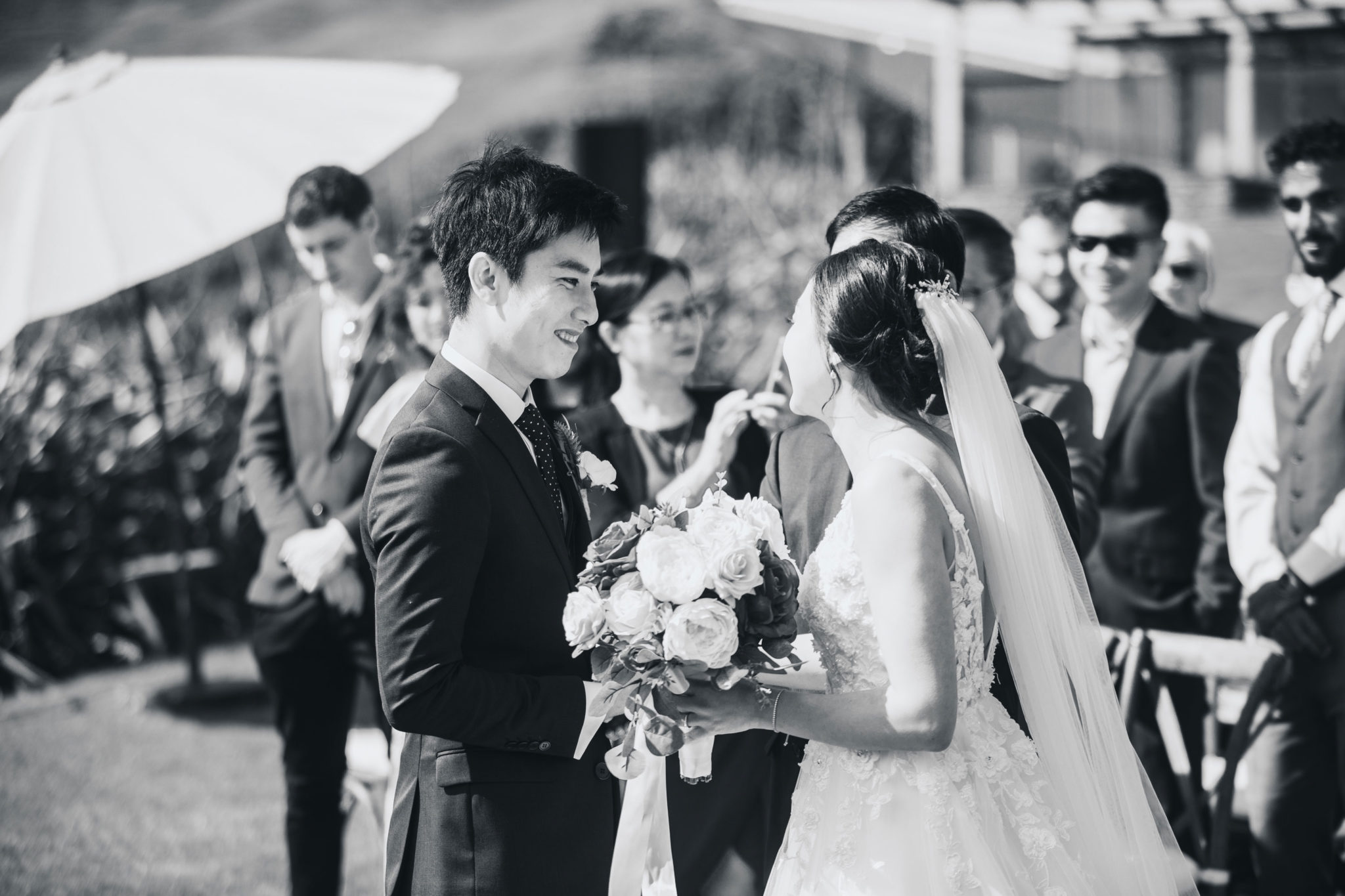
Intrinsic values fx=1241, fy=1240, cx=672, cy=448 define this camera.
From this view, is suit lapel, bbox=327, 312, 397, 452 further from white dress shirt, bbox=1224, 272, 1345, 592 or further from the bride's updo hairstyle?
white dress shirt, bbox=1224, 272, 1345, 592

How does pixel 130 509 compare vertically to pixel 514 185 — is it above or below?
below

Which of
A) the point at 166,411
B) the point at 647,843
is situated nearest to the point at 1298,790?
the point at 647,843

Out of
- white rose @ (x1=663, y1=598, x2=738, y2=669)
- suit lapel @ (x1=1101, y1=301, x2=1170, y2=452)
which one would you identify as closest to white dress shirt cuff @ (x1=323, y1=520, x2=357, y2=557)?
white rose @ (x1=663, y1=598, x2=738, y2=669)

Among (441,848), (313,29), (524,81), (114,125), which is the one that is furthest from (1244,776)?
(313,29)

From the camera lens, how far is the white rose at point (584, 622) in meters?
2.23

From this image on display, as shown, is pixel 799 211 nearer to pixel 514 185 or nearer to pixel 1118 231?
pixel 1118 231

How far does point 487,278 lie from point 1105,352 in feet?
9.23

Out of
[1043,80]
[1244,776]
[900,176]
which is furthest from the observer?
[1043,80]

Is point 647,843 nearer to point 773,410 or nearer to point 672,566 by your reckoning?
point 672,566

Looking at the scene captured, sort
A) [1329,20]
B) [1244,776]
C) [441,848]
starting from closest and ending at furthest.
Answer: [441,848], [1244,776], [1329,20]

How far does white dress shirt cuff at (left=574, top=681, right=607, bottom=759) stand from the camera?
2.38 m

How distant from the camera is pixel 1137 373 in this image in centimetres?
426

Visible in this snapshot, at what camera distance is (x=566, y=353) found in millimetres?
2539

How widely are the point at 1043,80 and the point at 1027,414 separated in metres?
15.9
